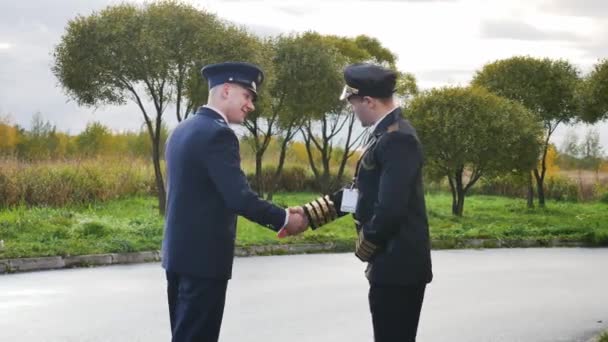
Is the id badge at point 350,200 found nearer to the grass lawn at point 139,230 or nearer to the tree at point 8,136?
the grass lawn at point 139,230

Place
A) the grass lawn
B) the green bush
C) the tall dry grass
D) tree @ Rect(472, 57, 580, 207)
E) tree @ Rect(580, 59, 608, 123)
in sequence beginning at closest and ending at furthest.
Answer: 1. the grass lawn
2. the tall dry grass
3. tree @ Rect(580, 59, 608, 123)
4. tree @ Rect(472, 57, 580, 207)
5. the green bush

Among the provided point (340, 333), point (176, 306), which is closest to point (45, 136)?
point (340, 333)

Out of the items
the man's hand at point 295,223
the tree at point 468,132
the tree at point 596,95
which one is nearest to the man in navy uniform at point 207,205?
the man's hand at point 295,223

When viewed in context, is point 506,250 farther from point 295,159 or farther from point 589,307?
point 295,159

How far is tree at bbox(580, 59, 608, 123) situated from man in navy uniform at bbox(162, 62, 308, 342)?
1246 inches

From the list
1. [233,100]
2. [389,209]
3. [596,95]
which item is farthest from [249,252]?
[596,95]

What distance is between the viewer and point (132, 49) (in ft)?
85.1

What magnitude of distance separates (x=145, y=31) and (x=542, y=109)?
64.7ft

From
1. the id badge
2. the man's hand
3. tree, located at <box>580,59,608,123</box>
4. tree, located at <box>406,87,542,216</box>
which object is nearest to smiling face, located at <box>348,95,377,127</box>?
the id badge

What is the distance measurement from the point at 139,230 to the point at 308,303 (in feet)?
28.5

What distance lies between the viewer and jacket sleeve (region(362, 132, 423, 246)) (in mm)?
4723

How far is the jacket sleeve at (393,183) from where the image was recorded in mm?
4723

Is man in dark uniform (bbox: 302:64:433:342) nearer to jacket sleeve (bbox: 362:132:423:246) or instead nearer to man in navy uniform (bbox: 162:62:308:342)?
jacket sleeve (bbox: 362:132:423:246)

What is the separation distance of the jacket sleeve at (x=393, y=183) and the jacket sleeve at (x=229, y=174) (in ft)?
2.32
